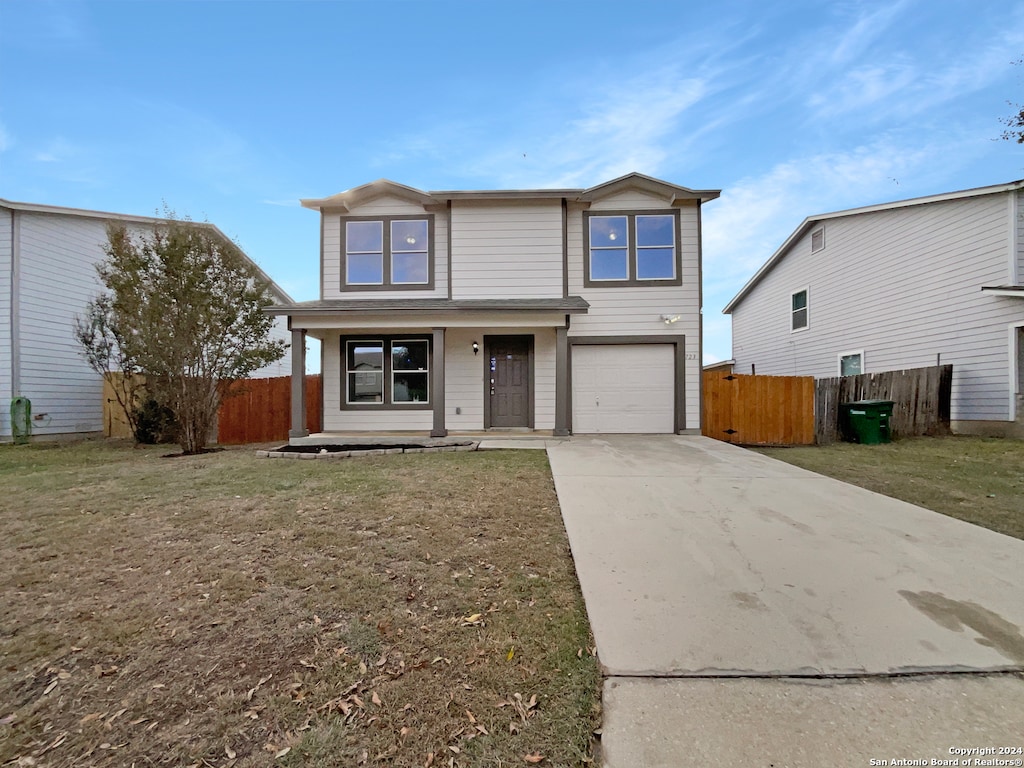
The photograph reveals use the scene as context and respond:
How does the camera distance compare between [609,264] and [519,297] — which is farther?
[609,264]

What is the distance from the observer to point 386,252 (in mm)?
11219

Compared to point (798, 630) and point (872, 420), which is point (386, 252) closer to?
point (798, 630)

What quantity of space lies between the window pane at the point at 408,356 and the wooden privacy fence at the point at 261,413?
8.52 feet

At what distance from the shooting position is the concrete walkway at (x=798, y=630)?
1.78 metres

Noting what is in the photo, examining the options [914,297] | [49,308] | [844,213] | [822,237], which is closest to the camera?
[49,308]

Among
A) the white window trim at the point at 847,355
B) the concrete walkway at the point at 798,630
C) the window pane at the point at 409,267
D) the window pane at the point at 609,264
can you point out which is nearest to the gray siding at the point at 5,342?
the window pane at the point at 409,267

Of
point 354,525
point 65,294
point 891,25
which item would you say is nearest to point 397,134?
point 65,294

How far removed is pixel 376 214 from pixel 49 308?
8.87m

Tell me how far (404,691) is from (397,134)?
15674 mm

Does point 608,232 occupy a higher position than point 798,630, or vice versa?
point 608,232

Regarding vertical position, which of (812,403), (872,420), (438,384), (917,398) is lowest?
(872,420)

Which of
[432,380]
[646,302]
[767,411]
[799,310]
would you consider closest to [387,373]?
[432,380]

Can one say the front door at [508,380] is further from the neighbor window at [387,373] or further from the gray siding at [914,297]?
the gray siding at [914,297]

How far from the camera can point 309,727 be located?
5.94ft
